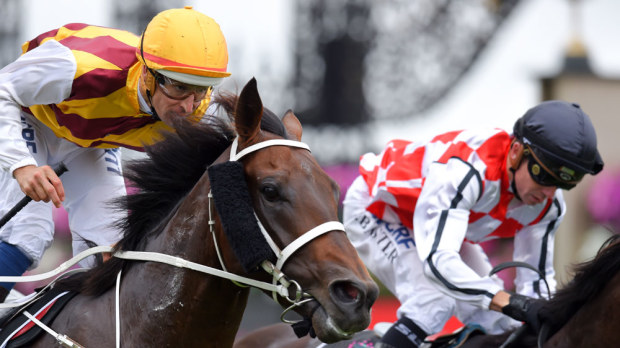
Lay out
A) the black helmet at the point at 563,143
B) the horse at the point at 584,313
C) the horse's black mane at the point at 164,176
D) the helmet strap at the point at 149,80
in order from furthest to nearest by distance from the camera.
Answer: the black helmet at the point at 563,143 < the horse at the point at 584,313 < the helmet strap at the point at 149,80 < the horse's black mane at the point at 164,176

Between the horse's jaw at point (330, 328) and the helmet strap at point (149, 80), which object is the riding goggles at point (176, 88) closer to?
the helmet strap at point (149, 80)

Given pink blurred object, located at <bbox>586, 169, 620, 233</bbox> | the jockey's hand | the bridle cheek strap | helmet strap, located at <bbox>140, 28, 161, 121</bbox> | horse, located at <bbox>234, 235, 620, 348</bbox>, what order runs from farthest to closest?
1. pink blurred object, located at <bbox>586, 169, 620, 233</bbox>
2. horse, located at <bbox>234, 235, 620, 348</bbox>
3. helmet strap, located at <bbox>140, 28, 161, 121</bbox>
4. the jockey's hand
5. the bridle cheek strap

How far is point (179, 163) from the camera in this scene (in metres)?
3.17

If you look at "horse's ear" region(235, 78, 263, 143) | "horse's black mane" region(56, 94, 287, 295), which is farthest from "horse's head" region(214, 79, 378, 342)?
"horse's black mane" region(56, 94, 287, 295)

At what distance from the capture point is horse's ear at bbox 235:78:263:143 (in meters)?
2.93

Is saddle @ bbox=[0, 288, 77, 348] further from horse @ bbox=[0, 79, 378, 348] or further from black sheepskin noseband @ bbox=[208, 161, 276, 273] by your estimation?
black sheepskin noseband @ bbox=[208, 161, 276, 273]

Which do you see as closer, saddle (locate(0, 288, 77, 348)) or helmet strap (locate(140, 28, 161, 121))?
saddle (locate(0, 288, 77, 348))

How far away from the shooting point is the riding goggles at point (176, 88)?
3.41 metres

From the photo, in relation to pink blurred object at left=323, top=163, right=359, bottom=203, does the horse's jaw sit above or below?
above

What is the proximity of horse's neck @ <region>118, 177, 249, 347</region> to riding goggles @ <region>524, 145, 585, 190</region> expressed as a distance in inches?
68.0

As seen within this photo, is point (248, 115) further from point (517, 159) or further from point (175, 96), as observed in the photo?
point (517, 159)

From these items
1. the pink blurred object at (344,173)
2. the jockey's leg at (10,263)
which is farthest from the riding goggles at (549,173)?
the pink blurred object at (344,173)

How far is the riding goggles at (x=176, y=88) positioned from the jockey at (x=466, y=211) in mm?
1364

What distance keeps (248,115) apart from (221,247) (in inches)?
16.7
